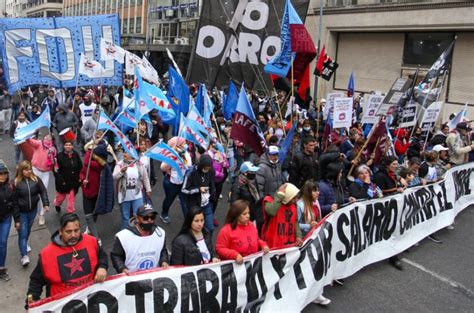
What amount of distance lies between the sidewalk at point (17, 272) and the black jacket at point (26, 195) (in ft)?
2.39

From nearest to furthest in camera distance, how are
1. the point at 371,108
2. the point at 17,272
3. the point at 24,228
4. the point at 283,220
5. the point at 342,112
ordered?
1. the point at 283,220
2. the point at 17,272
3. the point at 24,228
4. the point at 342,112
5. the point at 371,108

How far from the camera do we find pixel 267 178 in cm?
577

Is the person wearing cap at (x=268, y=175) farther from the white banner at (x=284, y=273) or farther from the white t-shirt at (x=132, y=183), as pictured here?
the white t-shirt at (x=132, y=183)

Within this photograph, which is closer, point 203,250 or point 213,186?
point 203,250

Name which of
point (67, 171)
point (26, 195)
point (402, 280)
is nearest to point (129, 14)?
point (67, 171)

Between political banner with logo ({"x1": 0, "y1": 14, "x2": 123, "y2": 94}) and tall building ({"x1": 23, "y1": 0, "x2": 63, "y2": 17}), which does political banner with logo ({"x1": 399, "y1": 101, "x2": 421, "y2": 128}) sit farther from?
tall building ({"x1": 23, "y1": 0, "x2": 63, "y2": 17})

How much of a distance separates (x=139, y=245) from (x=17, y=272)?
2426 mm

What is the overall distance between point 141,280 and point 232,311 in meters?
0.99

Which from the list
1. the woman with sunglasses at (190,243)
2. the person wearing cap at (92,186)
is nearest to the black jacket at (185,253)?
the woman with sunglasses at (190,243)

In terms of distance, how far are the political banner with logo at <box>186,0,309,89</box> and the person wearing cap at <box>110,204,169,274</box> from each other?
19.0 ft

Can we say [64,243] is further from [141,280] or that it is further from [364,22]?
[364,22]

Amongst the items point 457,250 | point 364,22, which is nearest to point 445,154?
point 457,250

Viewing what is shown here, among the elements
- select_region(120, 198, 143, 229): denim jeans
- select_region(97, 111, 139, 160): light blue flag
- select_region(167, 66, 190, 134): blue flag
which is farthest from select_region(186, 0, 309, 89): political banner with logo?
select_region(120, 198, 143, 229): denim jeans

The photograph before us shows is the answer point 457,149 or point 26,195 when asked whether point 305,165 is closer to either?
point 26,195
